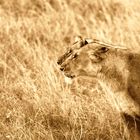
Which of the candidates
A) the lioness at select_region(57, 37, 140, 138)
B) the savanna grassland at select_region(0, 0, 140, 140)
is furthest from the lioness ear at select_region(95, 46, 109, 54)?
the savanna grassland at select_region(0, 0, 140, 140)

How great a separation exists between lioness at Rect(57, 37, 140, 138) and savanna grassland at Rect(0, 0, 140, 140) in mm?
330

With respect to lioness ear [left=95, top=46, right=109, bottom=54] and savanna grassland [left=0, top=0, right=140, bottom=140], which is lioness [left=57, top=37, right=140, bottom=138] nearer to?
lioness ear [left=95, top=46, right=109, bottom=54]

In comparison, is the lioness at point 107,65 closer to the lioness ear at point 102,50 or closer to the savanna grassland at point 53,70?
the lioness ear at point 102,50

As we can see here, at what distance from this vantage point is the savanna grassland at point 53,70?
499cm

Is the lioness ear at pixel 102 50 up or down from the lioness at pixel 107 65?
up

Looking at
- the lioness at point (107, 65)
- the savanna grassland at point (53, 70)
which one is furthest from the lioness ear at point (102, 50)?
the savanna grassland at point (53, 70)

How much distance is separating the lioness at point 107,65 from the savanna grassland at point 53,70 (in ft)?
1.08

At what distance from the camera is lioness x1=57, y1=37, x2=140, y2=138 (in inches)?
177

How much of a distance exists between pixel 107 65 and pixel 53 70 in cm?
146

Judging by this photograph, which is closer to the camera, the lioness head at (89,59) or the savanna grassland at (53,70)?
the lioness head at (89,59)

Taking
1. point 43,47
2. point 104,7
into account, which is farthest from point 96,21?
point 43,47

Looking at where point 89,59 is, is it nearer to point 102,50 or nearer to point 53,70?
point 102,50

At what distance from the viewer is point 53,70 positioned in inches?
238

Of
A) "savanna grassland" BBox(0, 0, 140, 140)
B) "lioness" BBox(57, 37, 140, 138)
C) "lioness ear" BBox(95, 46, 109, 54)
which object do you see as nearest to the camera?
"lioness" BBox(57, 37, 140, 138)
